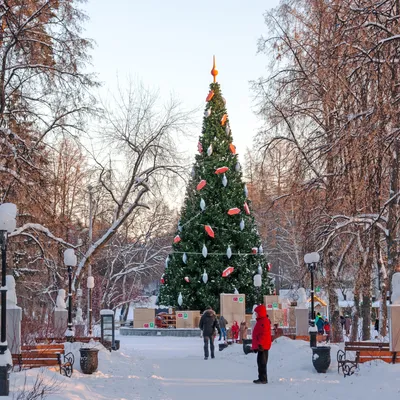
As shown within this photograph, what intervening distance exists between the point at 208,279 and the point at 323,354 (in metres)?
28.6

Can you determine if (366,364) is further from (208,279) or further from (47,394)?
(208,279)

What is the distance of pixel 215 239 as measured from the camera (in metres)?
46.0

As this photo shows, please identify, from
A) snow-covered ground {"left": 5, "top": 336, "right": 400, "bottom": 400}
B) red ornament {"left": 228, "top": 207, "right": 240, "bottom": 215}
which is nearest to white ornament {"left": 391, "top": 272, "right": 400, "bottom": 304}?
snow-covered ground {"left": 5, "top": 336, "right": 400, "bottom": 400}

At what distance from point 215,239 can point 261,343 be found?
30.1 metres

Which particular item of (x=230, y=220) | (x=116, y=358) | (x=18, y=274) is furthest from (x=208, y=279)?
(x=116, y=358)

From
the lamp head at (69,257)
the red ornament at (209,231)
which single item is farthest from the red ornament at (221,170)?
the lamp head at (69,257)

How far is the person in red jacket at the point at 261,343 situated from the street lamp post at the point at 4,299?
5580mm

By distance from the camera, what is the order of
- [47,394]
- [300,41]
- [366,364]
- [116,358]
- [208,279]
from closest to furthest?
[47,394] → [366,364] → [116,358] → [300,41] → [208,279]

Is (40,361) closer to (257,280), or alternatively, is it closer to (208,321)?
(208,321)

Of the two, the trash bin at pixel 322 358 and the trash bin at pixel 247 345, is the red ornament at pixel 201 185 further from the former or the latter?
the trash bin at pixel 322 358

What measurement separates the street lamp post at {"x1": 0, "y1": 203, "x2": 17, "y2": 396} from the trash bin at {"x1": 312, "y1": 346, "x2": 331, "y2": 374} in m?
7.30

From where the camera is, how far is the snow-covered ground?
13.1 meters

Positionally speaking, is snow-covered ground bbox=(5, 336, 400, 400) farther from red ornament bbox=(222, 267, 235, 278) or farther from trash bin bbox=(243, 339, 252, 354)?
red ornament bbox=(222, 267, 235, 278)

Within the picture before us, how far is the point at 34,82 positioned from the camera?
798 inches
